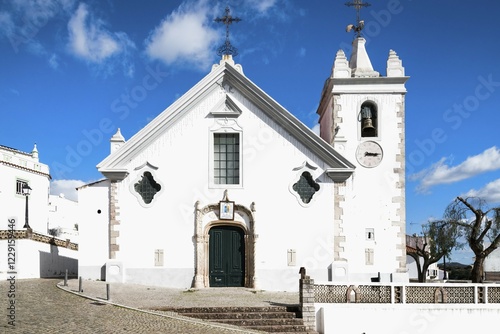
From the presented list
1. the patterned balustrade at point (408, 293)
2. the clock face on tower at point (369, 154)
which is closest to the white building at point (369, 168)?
the clock face on tower at point (369, 154)

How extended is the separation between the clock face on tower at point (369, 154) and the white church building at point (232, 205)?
0.84 m

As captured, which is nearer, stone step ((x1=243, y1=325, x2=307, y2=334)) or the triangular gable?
stone step ((x1=243, y1=325, x2=307, y2=334))

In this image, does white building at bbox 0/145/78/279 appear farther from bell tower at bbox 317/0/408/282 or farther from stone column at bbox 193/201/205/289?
bell tower at bbox 317/0/408/282

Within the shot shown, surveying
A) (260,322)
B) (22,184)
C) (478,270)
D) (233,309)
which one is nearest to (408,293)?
(260,322)

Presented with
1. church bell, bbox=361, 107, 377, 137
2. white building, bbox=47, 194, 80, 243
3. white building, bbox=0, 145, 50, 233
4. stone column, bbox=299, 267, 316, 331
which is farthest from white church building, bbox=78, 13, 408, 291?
white building, bbox=47, 194, 80, 243

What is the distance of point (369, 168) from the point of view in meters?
21.9

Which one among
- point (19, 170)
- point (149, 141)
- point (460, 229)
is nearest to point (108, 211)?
point (149, 141)

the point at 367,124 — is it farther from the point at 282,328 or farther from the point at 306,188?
the point at 282,328

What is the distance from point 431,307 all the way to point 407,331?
1.04 meters

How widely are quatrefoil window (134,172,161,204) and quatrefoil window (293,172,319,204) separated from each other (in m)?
5.46

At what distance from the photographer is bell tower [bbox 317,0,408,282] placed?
20.9 meters

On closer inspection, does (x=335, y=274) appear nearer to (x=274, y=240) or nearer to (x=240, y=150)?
(x=274, y=240)

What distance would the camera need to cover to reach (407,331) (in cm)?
1574

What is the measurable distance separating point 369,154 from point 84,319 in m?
13.2
